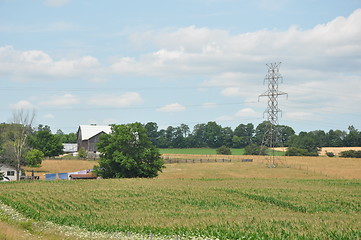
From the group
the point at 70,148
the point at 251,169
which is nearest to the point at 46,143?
the point at 70,148

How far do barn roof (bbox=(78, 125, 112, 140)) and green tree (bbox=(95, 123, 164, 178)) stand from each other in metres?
65.1

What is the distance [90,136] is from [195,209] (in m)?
102

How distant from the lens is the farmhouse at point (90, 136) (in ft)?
451

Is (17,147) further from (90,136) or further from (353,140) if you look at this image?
(353,140)

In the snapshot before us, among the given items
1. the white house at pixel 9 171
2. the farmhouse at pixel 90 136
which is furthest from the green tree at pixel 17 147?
the farmhouse at pixel 90 136

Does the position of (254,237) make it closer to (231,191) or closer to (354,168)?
(231,191)

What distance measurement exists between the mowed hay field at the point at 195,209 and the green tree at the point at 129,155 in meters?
9.30

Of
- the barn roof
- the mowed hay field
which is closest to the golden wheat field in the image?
the mowed hay field

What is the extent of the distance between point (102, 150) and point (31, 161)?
21972 mm

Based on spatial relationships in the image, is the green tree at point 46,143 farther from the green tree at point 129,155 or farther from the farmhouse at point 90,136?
the green tree at point 129,155

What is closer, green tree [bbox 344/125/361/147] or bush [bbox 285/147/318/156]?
bush [bbox 285/147/318/156]

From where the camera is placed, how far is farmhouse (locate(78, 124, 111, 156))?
451ft

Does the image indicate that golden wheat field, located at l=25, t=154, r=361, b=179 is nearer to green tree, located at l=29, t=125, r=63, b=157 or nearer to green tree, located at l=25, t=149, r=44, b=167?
green tree, located at l=25, t=149, r=44, b=167

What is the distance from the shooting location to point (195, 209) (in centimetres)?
4078
